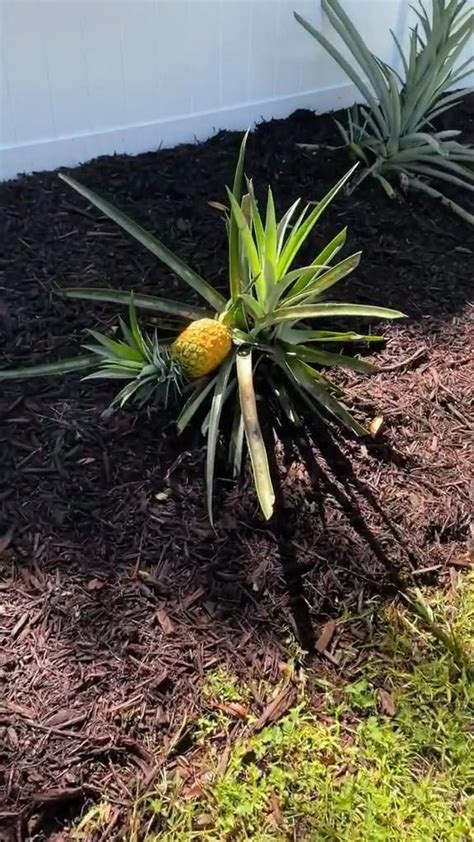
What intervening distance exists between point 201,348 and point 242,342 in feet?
0.48

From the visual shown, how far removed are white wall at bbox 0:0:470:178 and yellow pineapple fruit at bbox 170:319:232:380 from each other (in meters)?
1.27

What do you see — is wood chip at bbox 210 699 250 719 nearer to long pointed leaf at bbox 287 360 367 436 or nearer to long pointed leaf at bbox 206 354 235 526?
long pointed leaf at bbox 206 354 235 526

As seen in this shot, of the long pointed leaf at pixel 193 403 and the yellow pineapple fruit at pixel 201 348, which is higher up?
the yellow pineapple fruit at pixel 201 348

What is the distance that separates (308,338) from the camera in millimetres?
2299

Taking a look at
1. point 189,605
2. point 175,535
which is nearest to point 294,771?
point 189,605

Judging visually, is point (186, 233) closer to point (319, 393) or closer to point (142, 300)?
point (142, 300)

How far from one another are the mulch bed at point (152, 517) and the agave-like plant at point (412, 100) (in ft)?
1.29

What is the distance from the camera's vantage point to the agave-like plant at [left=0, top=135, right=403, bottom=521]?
2.15 metres

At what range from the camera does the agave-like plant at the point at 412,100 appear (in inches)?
121

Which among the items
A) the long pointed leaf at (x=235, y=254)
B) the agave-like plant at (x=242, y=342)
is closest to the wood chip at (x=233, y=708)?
the agave-like plant at (x=242, y=342)

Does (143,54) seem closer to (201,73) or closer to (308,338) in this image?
(201,73)

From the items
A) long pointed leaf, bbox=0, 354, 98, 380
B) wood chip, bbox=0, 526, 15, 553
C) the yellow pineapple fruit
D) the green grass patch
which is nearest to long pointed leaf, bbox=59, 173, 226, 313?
the yellow pineapple fruit

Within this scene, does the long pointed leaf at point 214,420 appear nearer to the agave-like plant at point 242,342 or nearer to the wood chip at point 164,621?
the agave-like plant at point 242,342

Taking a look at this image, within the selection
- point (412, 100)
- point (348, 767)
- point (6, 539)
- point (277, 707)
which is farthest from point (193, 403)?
point (412, 100)
